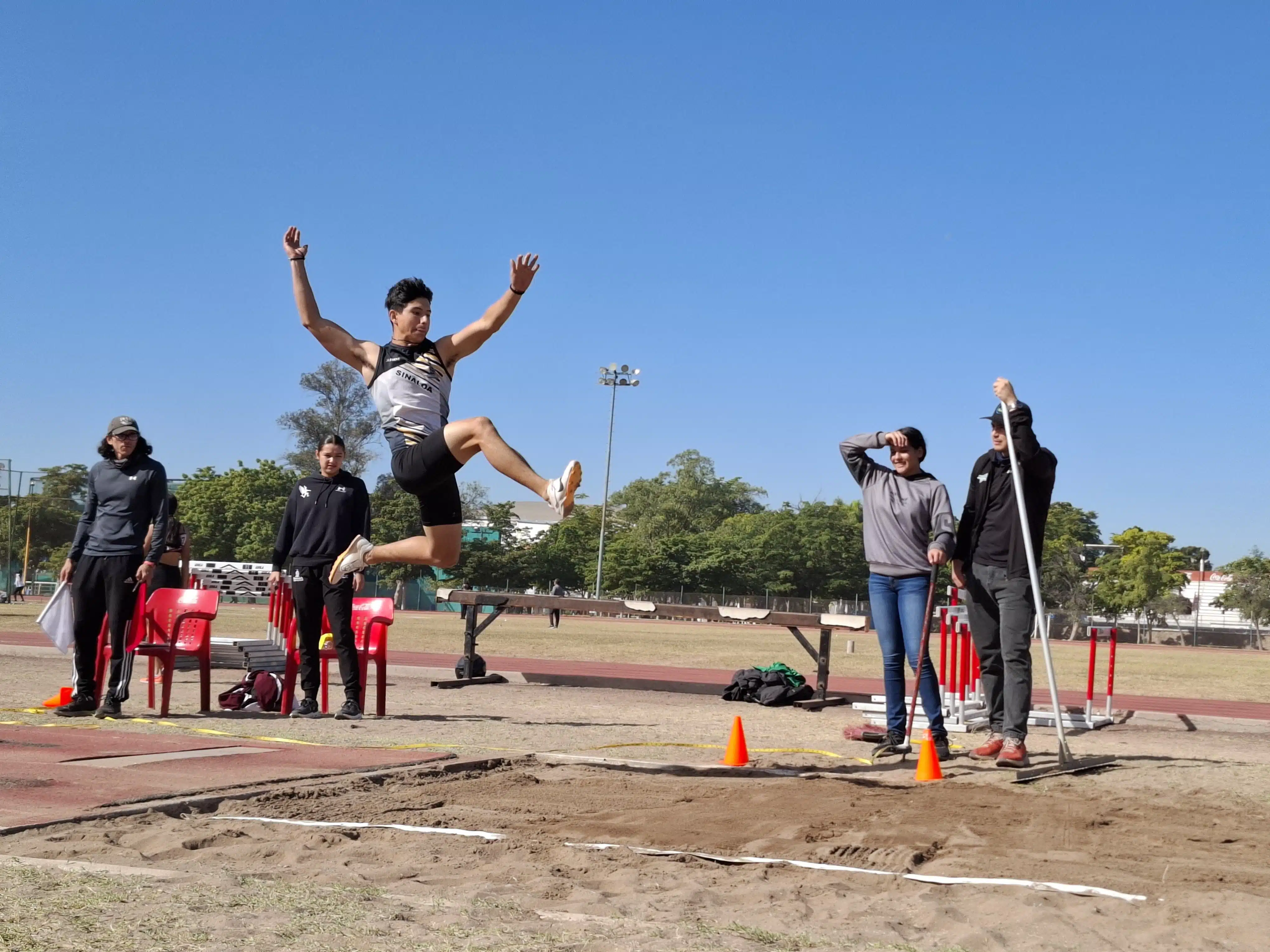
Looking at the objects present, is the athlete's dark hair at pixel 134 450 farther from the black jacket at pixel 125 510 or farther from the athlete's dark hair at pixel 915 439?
the athlete's dark hair at pixel 915 439

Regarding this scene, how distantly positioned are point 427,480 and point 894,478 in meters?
3.18

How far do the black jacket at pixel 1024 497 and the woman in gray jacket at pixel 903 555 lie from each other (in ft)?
0.63

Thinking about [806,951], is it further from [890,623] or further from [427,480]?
[890,623]

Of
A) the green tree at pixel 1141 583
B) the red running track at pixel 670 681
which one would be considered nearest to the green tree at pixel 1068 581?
the green tree at pixel 1141 583

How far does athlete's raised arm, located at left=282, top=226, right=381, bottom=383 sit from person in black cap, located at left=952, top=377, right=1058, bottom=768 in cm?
349

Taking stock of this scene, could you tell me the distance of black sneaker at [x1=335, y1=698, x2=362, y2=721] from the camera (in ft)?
28.1

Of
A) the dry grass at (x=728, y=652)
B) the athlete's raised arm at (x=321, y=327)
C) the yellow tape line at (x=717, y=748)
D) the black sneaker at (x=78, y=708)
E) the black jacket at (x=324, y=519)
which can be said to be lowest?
the dry grass at (x=728, y=652)

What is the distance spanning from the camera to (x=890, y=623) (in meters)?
7.31

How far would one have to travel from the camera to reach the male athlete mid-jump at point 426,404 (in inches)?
217

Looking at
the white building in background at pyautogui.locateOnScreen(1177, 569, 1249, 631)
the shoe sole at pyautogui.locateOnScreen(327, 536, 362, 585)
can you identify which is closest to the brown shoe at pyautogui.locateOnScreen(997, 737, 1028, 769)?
the shoe sole at pyautogui.locateOnScreen(327, 536, 362, 585)

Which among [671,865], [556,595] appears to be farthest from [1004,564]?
[556,595]

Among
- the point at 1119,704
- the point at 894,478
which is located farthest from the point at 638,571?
the point at 894,478

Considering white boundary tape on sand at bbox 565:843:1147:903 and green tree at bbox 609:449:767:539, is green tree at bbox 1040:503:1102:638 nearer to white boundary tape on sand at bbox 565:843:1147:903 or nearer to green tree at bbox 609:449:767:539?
green tree at bbox 609:449:767:539

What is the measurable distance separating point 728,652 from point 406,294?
20936 millimetres
